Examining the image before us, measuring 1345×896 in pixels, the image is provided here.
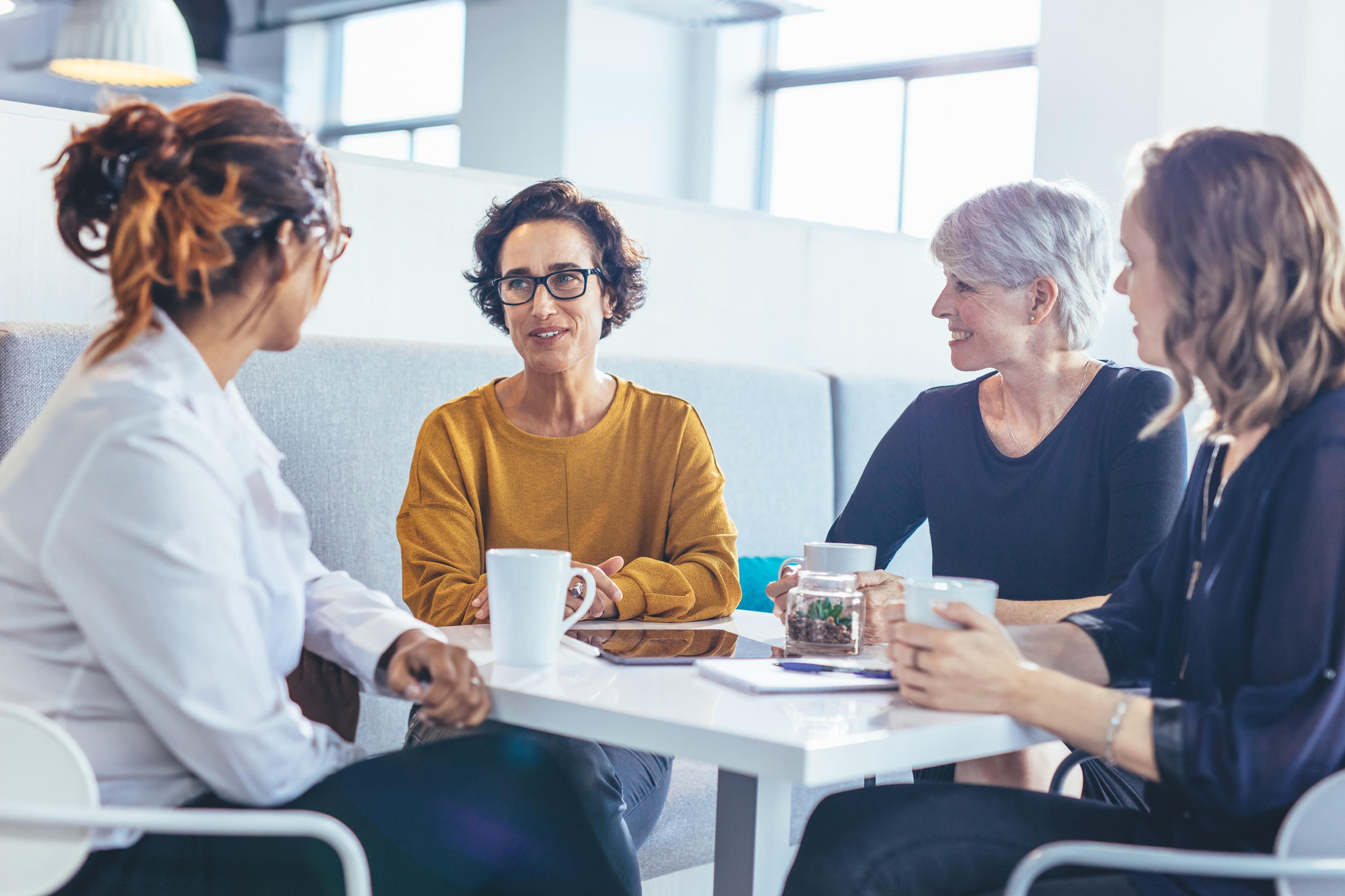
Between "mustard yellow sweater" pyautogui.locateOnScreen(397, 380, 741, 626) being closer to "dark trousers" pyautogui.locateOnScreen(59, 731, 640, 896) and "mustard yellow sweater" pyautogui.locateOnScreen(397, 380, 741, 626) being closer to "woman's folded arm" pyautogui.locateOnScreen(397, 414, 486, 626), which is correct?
"woman's folded arm" pyautogui.locateOnScreen(397, 414, 486, 626)

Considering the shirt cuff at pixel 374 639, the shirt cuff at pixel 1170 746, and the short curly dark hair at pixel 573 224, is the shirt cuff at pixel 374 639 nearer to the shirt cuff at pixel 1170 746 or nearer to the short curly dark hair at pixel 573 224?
the shirt cuff at pixel 1170 746

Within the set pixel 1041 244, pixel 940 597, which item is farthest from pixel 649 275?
pixel 940 597

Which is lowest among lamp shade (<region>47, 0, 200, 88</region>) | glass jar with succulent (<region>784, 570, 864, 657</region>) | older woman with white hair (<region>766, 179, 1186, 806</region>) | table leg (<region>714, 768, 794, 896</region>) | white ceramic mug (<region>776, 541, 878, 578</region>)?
table leg (<region>714, 768, 794, 896</region>)

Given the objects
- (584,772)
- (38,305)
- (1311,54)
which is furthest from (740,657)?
(1311,54)

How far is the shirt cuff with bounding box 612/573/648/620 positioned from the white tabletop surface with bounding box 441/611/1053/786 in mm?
399

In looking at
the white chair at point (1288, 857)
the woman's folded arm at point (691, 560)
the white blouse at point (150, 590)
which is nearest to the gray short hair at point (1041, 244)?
the woman's folded arm at point (691, 560)

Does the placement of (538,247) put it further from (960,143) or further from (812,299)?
(960,143)

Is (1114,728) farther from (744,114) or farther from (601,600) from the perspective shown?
(744,114)

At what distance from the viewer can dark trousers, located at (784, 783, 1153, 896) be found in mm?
1268

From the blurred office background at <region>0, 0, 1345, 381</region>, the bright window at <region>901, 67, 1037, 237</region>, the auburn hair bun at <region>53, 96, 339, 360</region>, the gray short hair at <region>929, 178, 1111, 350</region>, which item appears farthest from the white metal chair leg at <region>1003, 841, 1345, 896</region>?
the bright window at <region>901, 67, 1037, 237</region>

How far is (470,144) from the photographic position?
6.96 metres

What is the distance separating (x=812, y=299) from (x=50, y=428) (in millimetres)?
2318

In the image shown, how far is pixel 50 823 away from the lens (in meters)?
0.96

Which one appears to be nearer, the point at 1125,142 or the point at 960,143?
the point at 1125,142
